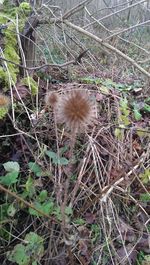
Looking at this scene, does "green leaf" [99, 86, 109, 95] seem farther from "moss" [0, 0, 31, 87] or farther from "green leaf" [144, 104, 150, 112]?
"moss" [0, 0, 31, 87]

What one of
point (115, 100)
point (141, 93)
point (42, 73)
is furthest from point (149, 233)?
point (42, 73)

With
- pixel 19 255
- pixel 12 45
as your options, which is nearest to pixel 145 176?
pixel 19 255

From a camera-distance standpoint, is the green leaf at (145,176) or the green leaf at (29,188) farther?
the green leaf at (145,176)

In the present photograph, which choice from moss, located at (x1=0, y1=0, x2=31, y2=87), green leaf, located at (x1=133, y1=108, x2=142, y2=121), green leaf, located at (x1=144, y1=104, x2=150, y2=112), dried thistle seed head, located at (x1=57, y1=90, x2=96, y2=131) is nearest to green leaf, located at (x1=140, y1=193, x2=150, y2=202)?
green leaf, located at (x1=133, y1=108, x2=142, y2=121)

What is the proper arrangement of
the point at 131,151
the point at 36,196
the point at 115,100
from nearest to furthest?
the point at 36,196 < the point at 131,151 < the point at 115,100

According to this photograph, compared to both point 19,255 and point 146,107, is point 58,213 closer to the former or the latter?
point 19,255

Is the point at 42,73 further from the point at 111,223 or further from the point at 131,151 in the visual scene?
the point at 111,223

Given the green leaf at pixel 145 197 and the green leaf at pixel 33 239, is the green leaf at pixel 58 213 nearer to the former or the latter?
the green leaf at pixel 33 239

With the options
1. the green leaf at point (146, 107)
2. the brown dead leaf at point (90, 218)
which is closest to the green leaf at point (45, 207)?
the brown dead leaf at point (90, 218)
